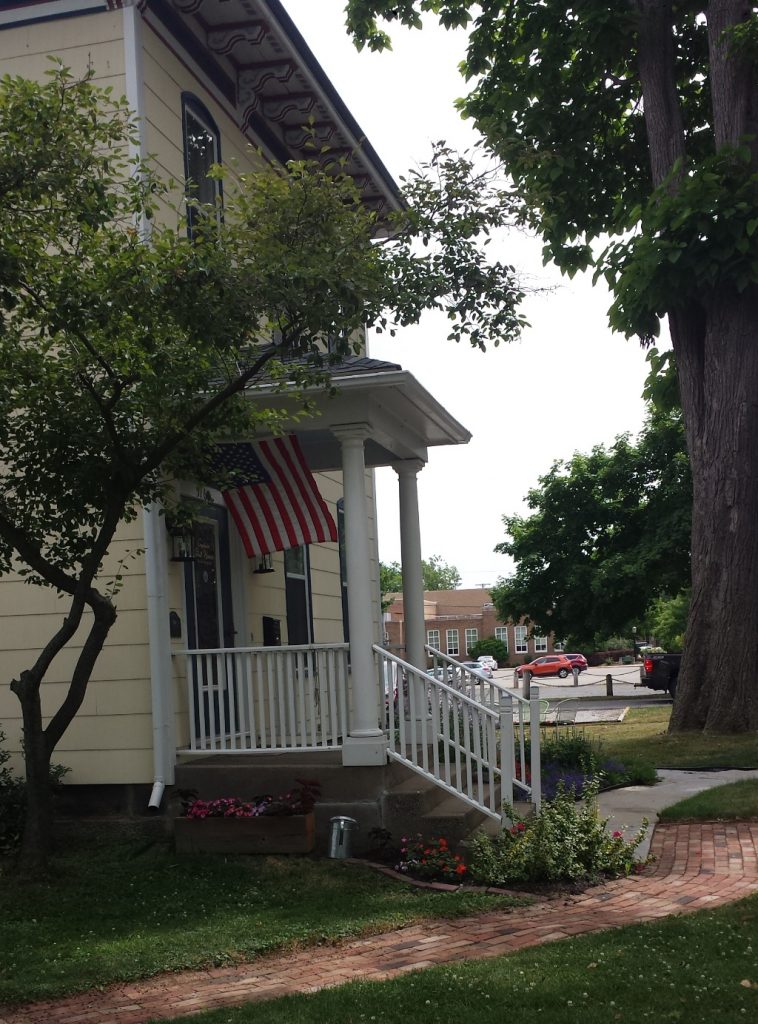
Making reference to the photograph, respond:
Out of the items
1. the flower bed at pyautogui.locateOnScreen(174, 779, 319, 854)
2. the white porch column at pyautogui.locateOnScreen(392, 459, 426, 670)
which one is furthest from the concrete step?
the white porch column at pyautogui.locateOnScreen(392, 459, 426, 670)

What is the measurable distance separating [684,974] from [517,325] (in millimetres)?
4393

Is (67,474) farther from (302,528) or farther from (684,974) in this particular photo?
(684,974)

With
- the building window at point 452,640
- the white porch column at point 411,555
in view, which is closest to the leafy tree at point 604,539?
the white porch column at point 411,555

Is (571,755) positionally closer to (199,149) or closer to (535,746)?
(535,746)

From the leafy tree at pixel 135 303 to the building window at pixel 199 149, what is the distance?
2.70m

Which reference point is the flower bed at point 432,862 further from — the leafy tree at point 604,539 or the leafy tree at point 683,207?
the leafy tree at point 604,539

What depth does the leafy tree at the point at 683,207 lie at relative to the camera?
14.5 m

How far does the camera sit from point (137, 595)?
9.23 meters

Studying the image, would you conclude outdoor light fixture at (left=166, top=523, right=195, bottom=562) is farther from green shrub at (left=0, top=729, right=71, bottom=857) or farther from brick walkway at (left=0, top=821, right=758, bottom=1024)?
brick walkway at (left=0, top=821, right=758, bottom=1024)

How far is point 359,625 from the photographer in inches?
348

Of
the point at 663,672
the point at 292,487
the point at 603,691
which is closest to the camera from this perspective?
the point at 292,487

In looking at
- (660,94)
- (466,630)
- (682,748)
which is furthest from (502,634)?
(682,748)

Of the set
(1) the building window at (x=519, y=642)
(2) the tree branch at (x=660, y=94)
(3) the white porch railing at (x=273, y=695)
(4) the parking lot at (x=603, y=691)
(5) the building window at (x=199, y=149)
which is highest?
(2) the tree branch at (x=660, y=94)

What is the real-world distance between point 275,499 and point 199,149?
3862 millimetres
